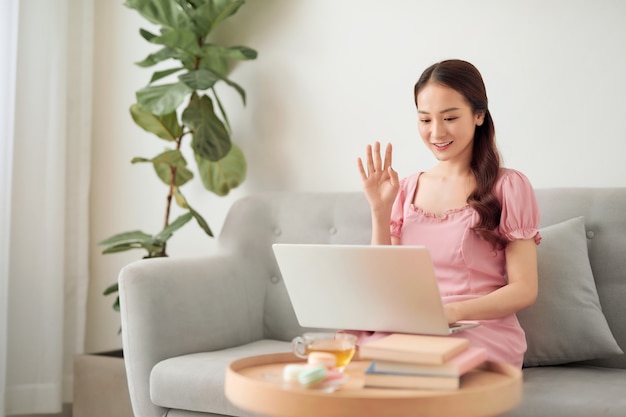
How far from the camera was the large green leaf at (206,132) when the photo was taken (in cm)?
313

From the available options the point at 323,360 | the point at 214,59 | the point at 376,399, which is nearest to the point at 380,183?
the point at 323,360

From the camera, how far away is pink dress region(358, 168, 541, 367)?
2072mm

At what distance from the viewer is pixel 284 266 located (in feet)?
5.93

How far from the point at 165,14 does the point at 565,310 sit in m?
1.86

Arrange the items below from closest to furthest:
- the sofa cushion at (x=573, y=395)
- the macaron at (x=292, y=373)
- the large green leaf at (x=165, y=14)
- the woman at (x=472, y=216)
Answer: the macaron at (x=292, y=373) → the sofa cushion at (x=573, y=395) → the woman at (x=472, y=216) → the large green leaf at (x=165, y=14)

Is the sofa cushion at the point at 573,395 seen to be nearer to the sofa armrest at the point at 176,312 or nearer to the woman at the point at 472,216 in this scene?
the woman at the point at 472,216

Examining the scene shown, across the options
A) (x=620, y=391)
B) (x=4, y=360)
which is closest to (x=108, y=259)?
(x=4, y=360)

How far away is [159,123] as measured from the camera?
333cm

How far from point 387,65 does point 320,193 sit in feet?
1.76

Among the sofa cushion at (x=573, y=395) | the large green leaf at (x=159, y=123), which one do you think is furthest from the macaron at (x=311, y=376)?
the large green leaf at (x=159, y=123)

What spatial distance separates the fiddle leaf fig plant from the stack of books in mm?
1774

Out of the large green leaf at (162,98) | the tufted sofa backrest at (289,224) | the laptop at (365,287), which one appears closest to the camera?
the laptop at (365,287)

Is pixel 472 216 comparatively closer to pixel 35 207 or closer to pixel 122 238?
pixel 122 238

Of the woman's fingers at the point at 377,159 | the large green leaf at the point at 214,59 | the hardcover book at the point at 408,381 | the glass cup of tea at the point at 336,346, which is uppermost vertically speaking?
the large green leaf at the point at 214,59
